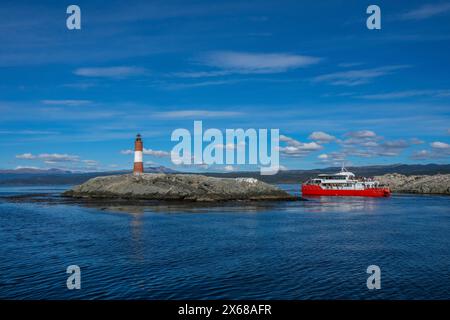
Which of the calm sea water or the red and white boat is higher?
the red and white boat

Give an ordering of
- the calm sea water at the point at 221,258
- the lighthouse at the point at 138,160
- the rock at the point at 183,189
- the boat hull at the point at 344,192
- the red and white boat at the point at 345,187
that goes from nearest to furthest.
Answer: the calm sea water at the point at 221,258, the rock at the point at 183,189, the lighthouse at the point at 138,160, the boat hull at the point at 344,192, the red and white boat at the point at 345,187

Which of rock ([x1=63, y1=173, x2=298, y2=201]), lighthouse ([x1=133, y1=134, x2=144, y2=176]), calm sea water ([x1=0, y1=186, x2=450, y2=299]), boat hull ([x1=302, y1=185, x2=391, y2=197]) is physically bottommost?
calm sea water ([x1=0, y1=186, x2=450, y2=299])

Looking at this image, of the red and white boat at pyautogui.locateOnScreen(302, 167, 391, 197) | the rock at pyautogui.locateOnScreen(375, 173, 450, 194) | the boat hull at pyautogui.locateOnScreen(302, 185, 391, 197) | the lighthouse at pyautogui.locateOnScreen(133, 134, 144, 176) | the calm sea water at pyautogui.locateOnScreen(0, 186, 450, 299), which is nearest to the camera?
the calm sea water at pyautogui.locateOnScreen(0, 186, 450, 299)

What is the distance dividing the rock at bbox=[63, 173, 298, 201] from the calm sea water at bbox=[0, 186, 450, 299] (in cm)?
2821

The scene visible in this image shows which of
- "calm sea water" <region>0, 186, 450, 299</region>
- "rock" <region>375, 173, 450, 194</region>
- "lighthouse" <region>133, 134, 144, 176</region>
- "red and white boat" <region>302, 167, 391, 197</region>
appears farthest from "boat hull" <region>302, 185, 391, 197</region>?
"calm sea water" <region>0, 186, 450, 299</region>

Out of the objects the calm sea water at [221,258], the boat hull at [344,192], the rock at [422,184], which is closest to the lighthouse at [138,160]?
the calm sea water at [221,258]

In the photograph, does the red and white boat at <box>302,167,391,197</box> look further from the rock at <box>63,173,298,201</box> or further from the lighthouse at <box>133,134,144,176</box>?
the lighthouse at <box>133,134,144,176</box>

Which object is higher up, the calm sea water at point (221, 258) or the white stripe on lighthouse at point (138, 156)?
the white stripe on lighthouse at point (138, 156)

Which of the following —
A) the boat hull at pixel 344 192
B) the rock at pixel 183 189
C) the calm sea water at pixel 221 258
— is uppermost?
the rock at pixel 183 189

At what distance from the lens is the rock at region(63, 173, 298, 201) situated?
228 ft

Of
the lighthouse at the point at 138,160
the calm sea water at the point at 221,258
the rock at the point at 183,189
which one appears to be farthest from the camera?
the lighthouse at the point at 138,160

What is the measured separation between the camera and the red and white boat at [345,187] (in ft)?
299

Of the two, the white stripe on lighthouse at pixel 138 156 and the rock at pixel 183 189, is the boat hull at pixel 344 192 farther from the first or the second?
the white stripe on lighthouse at pixel 138 156
